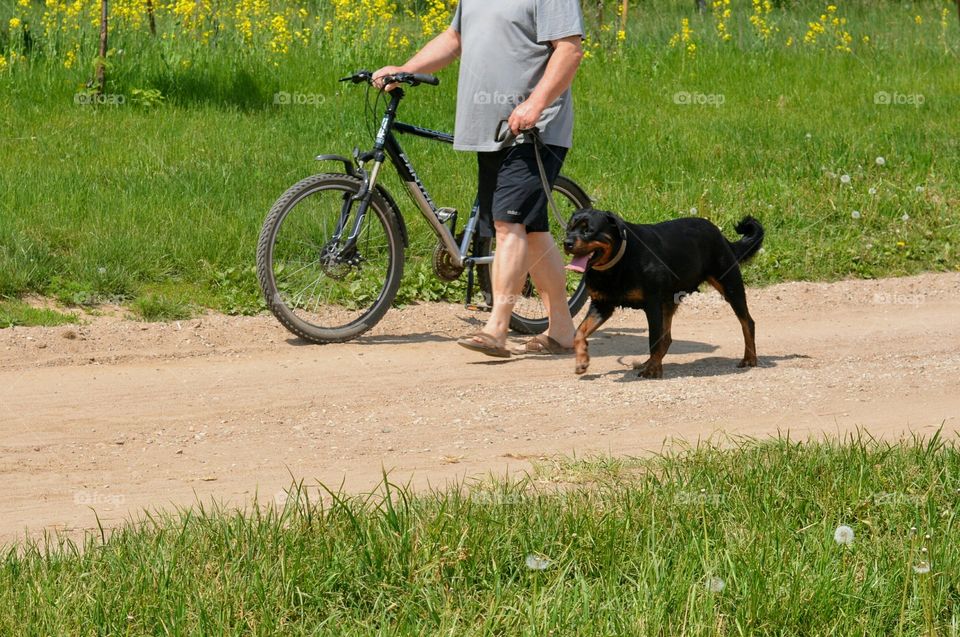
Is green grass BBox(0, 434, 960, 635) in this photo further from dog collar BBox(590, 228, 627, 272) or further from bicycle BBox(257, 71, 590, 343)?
bicycle BBox(257, 71, 590, 343)

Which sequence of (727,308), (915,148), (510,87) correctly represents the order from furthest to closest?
(915,148) → (727,308) → (510,87)

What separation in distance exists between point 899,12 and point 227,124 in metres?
11.2

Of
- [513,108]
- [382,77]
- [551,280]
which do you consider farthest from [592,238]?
[382,77]

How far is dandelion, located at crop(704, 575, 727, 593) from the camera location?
3.50 metres

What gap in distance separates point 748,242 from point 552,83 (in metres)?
1.45

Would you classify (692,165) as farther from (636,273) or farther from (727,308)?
(636,273)

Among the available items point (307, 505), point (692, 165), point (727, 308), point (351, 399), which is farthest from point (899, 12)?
point (307, 505)

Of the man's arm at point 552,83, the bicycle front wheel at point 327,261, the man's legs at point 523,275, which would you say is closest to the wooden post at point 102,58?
the bicycle front wheel at point 327,261

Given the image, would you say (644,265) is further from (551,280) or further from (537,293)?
(537,293)

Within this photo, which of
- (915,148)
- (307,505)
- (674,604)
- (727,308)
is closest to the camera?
(674,604)

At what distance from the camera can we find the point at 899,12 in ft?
59.2

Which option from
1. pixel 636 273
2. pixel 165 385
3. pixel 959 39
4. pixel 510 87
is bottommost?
pixel 165 385

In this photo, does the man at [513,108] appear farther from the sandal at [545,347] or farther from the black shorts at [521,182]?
the sandal at [545,347]

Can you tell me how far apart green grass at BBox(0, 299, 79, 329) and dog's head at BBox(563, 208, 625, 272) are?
2859 millimetres
